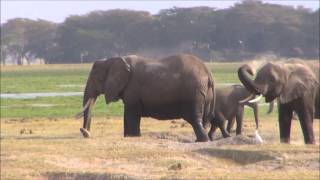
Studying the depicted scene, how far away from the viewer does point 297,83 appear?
14.7 m

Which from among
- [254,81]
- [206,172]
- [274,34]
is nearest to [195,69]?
[254,81]

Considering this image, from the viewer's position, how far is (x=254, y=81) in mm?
14344

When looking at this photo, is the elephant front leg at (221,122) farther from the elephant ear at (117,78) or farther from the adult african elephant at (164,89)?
the elephant ear at (117,78)

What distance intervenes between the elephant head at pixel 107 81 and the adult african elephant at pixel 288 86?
2.99m

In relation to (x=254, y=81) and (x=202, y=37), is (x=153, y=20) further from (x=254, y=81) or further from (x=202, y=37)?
(x=254, y=81)

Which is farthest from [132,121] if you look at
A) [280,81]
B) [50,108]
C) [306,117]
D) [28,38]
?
[28,38]

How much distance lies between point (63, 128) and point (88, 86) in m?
4.32

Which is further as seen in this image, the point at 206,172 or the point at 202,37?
the point at 202,37

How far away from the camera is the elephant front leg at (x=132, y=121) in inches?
643

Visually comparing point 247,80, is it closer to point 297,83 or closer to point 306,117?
point 297,83

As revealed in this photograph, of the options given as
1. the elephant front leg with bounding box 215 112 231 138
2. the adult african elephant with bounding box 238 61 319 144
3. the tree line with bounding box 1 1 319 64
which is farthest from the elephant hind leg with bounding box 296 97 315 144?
the tree line with bounding box 1 1 319 64

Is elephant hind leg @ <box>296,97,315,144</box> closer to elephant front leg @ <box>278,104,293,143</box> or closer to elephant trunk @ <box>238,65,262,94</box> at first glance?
elephant front leg @ <box>278,104,293,143</box>

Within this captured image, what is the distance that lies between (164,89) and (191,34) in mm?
59073

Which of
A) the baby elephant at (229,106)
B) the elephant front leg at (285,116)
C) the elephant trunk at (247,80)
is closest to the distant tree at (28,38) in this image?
the baby elephant at (229,106)
